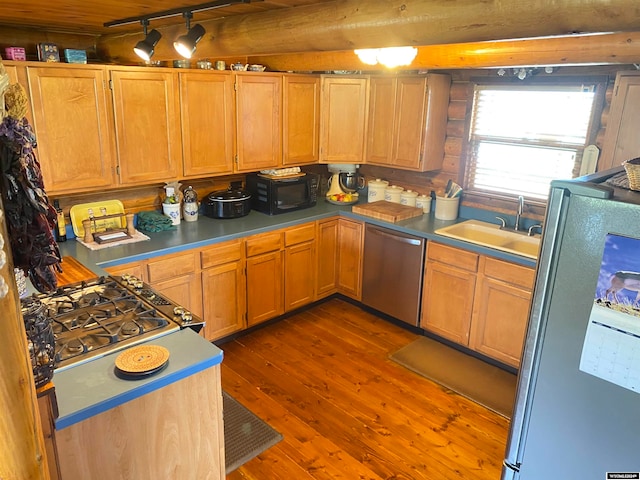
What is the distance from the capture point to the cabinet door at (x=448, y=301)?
3512 millimetres

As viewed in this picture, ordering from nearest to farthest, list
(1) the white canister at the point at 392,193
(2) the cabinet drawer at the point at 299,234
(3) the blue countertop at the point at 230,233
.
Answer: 1. (3) the blue countertop at the point at 230,233
2. (2) the cabinet drawer at the point at 299,234
3. (1) the white canister at the point at 392,193

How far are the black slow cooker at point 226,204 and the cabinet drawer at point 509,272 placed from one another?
75.7 inches

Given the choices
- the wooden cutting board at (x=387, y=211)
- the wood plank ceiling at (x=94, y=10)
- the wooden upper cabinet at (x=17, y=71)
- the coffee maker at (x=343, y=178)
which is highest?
the wood plank ceiling at (x=94, y=10)

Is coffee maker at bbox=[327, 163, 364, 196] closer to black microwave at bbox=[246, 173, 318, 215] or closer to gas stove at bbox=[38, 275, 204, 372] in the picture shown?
black microwave at bbox=[246, 173, 318, 215]

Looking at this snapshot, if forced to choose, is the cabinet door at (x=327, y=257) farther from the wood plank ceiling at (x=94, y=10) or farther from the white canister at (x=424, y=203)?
the wood plank ceiling at (x=94, y=10)

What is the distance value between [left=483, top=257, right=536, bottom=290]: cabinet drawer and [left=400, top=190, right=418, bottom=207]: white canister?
106cm

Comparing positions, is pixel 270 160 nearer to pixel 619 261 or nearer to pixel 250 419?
pixel 250 419

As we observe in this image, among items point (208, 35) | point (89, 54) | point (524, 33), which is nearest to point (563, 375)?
point (524, 33)

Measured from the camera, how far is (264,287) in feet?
12.6

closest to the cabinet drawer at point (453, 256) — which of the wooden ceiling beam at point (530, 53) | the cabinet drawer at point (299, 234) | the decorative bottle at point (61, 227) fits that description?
the cabinet drawer at point (299, 234)

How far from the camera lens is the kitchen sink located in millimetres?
3488

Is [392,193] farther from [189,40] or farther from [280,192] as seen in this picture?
[189,40]

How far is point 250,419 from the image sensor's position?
2895 millimetres

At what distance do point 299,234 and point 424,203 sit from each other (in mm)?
1141
